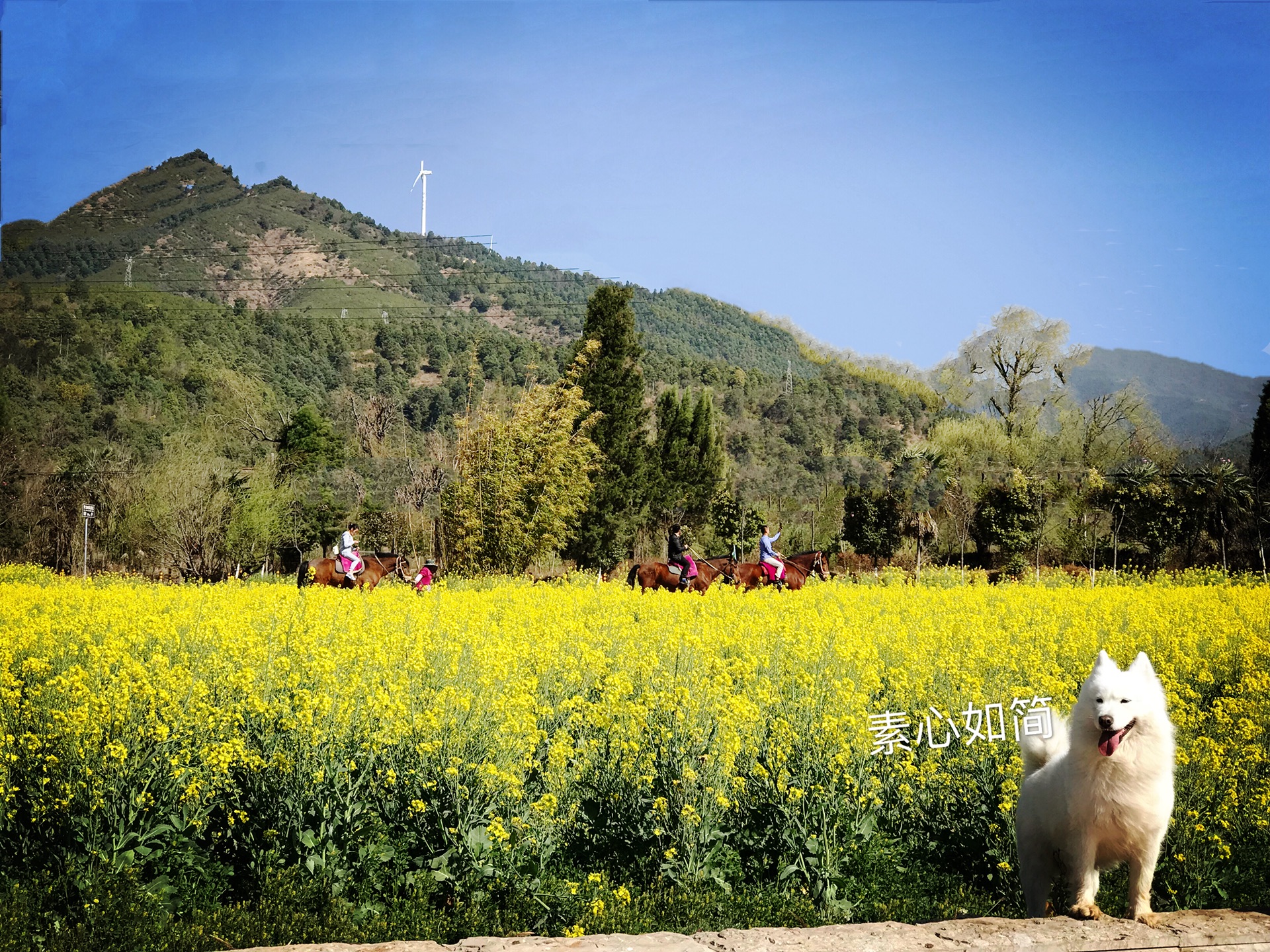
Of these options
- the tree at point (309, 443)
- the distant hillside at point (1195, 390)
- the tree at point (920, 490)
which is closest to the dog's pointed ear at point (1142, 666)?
the distant hillside at point (1195, 390)

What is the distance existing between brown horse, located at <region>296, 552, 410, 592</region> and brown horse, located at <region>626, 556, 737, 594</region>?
3676 mm

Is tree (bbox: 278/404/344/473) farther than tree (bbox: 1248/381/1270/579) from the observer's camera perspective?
Yes

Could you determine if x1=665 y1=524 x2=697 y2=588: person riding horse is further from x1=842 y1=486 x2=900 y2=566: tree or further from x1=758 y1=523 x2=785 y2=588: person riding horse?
x1=842 y1=486 x2=900 y2=566: tree

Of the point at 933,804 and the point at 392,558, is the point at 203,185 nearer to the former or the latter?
the point at 933,804

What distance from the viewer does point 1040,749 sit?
3.86m

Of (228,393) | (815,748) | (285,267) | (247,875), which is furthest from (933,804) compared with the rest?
(228,393)

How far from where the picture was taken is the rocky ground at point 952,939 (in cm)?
337

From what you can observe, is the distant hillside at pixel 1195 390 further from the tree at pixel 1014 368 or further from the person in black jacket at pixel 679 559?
the person in black jacket at pixel 679 559

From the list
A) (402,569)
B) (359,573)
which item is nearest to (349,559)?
(359,573)

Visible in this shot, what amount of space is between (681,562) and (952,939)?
10.3 metres

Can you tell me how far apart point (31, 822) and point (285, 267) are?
2501 centimetres

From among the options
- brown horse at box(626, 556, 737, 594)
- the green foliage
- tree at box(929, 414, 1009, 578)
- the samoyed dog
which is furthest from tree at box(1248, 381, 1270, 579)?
the green foliage

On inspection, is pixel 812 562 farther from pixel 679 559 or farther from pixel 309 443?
pixel 309 443

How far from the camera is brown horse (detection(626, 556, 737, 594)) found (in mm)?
14008
